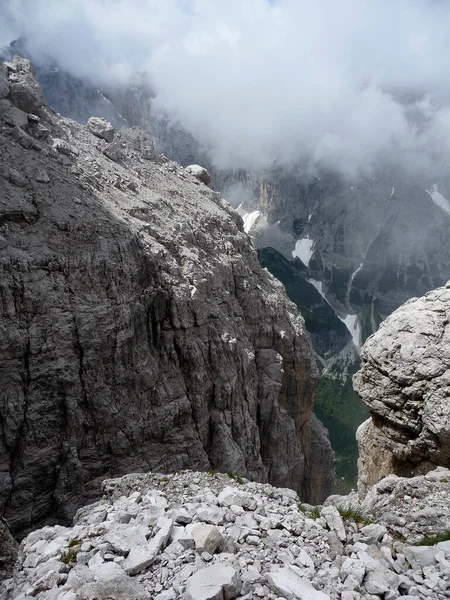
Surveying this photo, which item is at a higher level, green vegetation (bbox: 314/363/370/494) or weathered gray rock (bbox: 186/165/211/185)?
weathered gray rock (bbox: 186/165/211/185)

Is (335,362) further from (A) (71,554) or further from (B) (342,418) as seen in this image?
(A) (71,554)

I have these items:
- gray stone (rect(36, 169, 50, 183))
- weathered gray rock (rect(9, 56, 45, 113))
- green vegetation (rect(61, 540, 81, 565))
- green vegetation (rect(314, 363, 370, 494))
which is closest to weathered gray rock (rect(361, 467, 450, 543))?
green vegetation (rect(61, 540, 81, 565))

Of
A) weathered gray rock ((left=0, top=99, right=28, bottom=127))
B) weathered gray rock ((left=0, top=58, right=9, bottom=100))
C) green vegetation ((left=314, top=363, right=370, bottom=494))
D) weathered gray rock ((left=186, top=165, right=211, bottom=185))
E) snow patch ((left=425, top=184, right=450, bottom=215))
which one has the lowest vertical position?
green vegetation ((left=314, top=363, right=370, bottom=494))

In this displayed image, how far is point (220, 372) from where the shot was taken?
94.2 ft

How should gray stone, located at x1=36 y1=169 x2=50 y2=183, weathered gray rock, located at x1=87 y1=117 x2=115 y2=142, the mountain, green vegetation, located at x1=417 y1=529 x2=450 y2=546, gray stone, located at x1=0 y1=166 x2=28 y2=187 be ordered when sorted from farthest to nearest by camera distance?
the mountain → weathered gray rock, located at x1=87 y1=117 x2=115 y2=142 → gray stone, located at x1=36 y1=169 x2=50 y2=183 → gray stone, located at x1=0 y1=166 x2=28 y2=187 → green vegetation, located at x1=417 y1=529 x2=450 y2=546

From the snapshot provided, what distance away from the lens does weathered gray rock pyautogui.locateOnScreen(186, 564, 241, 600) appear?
5.75m

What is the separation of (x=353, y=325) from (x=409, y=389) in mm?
170963

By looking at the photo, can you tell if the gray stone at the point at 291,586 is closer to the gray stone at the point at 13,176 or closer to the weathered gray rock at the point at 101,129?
the gray stone at the point at 13,176

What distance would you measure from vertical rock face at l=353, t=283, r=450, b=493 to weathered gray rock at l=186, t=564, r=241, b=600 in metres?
8.77

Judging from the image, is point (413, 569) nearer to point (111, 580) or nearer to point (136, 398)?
point (111, 580)

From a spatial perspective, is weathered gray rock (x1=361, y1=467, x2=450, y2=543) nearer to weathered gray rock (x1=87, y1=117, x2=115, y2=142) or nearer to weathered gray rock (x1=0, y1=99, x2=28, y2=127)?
weathered gray rock (x1=0, y1=99, x2=28, y2=127)

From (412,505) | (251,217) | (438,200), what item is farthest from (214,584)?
(438,200)

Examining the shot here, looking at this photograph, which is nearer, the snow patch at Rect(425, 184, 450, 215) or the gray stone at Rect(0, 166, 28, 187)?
the gray stone at Rect(0, 166, 28, 187)

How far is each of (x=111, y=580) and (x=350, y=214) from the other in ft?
671
